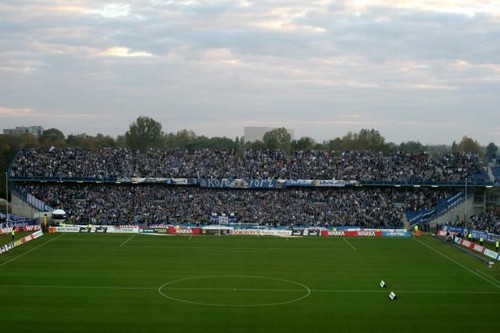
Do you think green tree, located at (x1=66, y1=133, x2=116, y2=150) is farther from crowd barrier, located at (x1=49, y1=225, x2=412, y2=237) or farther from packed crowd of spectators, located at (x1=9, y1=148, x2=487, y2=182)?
crowd barrier, located at (x1=49, y1=225, x2=412, y2=237)

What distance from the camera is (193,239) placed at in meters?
62.3

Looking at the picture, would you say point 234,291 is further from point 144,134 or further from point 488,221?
point 144,134

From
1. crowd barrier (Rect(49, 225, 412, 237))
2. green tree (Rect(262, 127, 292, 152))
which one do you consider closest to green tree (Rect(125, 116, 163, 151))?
green tree (Rect(262, 127, 292, 152))

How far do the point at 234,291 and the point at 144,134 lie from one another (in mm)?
119018

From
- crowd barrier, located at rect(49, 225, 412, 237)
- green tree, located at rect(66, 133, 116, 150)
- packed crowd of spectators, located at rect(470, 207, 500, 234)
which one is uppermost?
green tree, located at rect(66, 133, 116, 150)

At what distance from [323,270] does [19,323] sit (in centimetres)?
2261

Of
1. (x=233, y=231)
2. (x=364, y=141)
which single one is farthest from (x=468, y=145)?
(x=233, y=231)

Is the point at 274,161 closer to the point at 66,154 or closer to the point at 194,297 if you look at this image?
the point at 66,154

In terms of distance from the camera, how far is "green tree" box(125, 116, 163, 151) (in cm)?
14962

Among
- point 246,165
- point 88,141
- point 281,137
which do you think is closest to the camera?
point 246,165

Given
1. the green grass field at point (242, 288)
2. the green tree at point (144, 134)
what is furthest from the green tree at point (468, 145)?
the green grass field at point (242, 288)

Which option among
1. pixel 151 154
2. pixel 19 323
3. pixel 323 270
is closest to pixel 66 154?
pixel 151 154

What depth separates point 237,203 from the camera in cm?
7762

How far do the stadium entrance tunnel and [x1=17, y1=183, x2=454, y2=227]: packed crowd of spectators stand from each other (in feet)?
112
